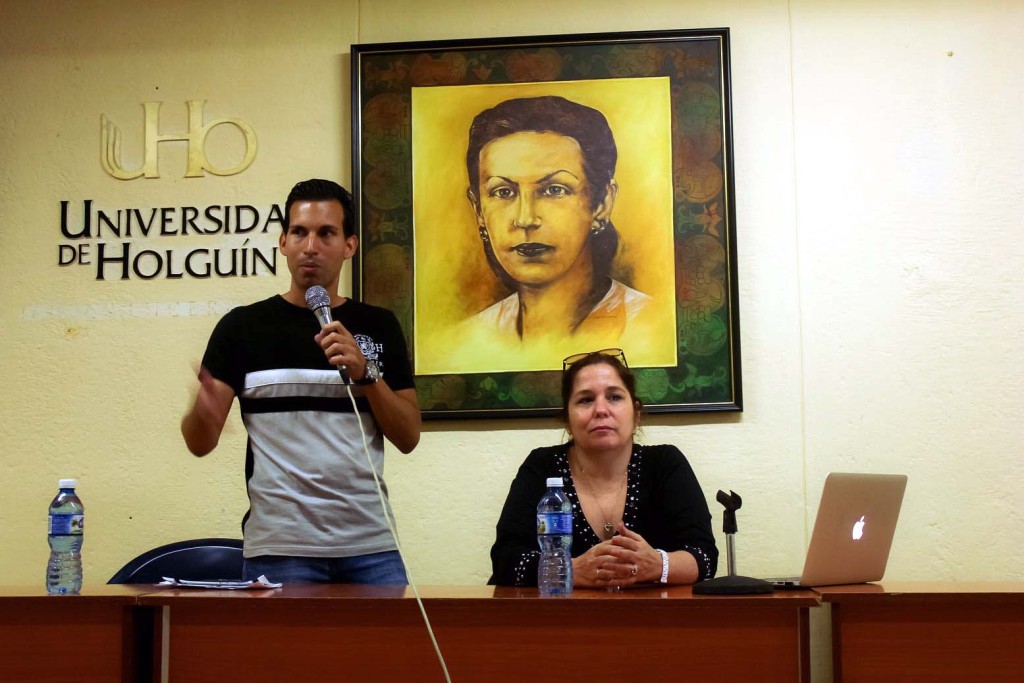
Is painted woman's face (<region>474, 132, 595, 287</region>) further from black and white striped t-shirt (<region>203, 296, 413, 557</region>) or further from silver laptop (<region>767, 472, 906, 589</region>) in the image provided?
silver laptop (<region>767, 472, 906, 589</region>)

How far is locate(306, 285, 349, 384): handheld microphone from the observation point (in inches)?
78.1

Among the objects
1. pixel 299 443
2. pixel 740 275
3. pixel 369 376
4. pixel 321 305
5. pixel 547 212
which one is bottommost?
pixel 299 443

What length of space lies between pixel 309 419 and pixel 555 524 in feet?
1.83

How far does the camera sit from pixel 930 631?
171cm

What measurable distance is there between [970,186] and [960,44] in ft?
1.44

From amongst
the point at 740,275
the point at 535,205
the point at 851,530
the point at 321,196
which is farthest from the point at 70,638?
the point at 740,275

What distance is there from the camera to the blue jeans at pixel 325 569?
2.10 meters

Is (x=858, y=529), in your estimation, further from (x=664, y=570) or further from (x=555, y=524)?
(x=555, y=524)

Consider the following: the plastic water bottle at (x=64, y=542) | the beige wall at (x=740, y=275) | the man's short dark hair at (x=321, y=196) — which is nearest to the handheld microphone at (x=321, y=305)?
the man's short dark hair at (x=321, y=196)

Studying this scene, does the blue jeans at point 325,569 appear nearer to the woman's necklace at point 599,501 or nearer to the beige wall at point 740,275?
the woman's necklace at point 599,501

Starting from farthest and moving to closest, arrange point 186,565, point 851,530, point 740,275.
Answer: point 740,275 → point 186,565 → point 851,530

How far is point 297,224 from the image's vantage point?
227 centimetres

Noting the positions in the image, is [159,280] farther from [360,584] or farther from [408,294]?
[360,584]

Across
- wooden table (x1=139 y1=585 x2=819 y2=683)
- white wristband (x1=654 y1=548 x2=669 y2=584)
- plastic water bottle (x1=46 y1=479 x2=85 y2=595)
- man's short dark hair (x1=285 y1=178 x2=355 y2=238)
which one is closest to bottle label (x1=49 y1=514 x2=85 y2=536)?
plastic water bottle (x1=46 y1=479 x2=85 y2=595)
